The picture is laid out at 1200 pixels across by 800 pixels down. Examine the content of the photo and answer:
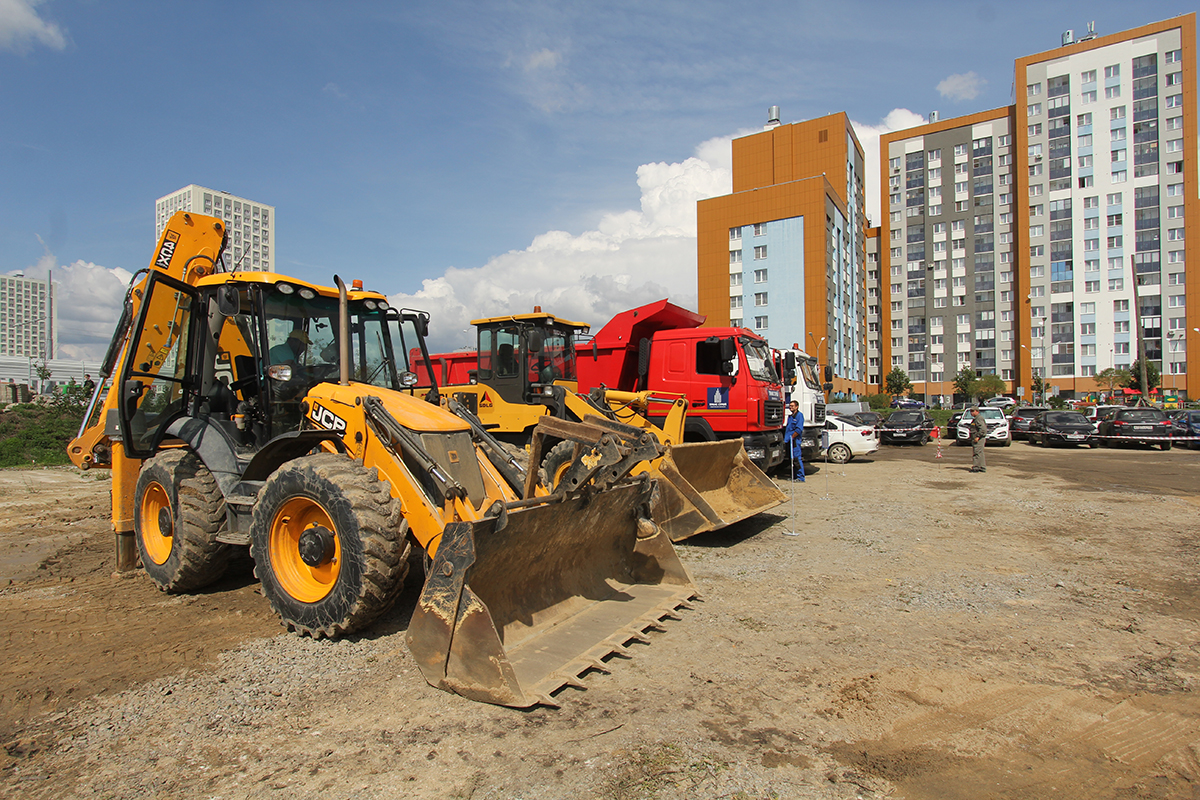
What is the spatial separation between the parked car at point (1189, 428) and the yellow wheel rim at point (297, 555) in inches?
1148

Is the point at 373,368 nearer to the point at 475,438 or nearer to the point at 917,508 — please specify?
the point at 475,438

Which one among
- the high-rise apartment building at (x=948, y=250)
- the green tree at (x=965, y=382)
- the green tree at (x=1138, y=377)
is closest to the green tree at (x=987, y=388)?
the green tree at (x=965, y=382)

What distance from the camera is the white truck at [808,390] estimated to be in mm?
15398

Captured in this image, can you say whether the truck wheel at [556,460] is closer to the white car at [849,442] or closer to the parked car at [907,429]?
the white car at [849,442]

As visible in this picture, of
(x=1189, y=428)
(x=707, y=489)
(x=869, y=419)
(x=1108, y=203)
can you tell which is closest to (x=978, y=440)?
(x=707, y=489)

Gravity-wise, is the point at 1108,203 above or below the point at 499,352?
above

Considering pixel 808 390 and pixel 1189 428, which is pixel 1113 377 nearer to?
pixel 1189 428

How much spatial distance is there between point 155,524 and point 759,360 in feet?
31.9

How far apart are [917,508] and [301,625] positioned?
31.6ft

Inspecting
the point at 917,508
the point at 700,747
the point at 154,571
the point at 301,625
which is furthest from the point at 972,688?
the point at 917,508

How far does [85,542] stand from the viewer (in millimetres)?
8227

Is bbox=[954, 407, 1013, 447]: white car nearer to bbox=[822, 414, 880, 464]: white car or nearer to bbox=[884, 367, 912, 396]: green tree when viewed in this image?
bbox=[822, 414, 880, 464]: white car

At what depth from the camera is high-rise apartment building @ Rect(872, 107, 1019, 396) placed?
71625mm

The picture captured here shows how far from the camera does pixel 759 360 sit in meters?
12.3
